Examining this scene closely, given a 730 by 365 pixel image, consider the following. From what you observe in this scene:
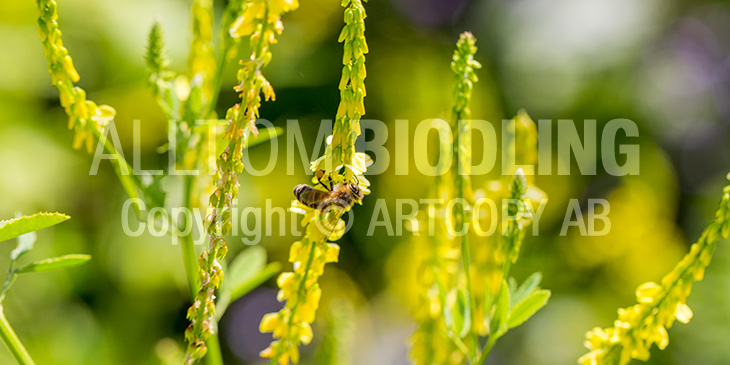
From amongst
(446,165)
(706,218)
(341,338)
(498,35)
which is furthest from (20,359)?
(706,218)

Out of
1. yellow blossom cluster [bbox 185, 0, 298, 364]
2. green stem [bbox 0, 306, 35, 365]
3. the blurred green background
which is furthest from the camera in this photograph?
the blurred green background

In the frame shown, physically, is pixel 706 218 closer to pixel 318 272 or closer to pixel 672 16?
pixel 672 16

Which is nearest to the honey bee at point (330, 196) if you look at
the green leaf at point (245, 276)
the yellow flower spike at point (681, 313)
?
the green leaf at point (245, 276)

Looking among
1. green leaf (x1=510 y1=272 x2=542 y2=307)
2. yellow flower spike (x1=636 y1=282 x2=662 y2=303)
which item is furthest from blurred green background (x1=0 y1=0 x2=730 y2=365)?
yellow flower spike (x1=636 y1=282 x2=662 y2=303)

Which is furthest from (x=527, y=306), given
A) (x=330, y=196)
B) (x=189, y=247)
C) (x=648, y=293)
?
(x=189, y=247)

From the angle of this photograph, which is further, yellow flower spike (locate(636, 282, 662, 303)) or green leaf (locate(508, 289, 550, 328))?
green leaf (locate(508, 289, 550, 328))

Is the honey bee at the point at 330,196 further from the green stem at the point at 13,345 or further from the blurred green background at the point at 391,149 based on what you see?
the blurred green background at the point at 391,149

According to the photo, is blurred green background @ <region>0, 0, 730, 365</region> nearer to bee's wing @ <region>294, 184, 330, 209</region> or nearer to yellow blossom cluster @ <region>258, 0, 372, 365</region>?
bee's wing @ <region>294, 184, 330, 209</region>
